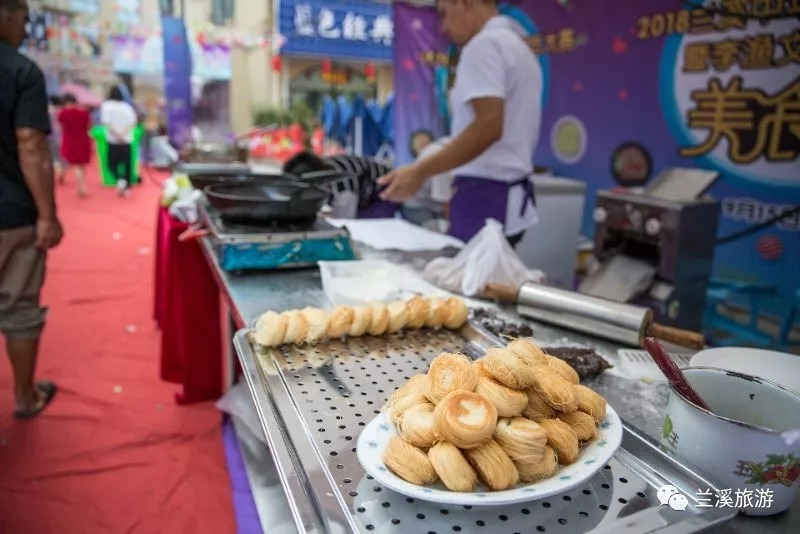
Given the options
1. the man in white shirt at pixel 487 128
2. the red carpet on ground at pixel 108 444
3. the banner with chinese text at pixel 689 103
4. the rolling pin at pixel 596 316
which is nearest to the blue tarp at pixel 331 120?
the banner with chinese text at pixel 689 103

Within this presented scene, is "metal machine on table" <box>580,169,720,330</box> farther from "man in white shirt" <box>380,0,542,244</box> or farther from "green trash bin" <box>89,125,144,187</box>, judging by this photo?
"green trash bin" <box>89,125,144,187</box>

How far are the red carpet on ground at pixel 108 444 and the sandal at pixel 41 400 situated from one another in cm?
4

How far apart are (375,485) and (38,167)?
2615 millimetres

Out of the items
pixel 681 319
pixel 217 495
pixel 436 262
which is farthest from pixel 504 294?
pixel 681 319

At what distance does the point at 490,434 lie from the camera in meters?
0.81

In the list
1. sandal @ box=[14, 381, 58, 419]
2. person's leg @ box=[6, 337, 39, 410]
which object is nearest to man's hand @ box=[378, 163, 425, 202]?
person's leg @ box=[6, 337, 39, 410]

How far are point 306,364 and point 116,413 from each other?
2.24 metres

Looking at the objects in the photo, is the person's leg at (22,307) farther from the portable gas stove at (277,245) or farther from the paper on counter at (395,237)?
the paper on counter at (395,237)

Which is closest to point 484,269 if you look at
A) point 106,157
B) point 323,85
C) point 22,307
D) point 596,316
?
point 596,316

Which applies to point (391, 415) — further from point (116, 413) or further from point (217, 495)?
point (116, 413)

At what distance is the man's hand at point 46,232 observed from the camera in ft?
9.38

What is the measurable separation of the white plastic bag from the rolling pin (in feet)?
0.64

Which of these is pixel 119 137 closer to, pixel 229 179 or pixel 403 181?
pixel 229 179

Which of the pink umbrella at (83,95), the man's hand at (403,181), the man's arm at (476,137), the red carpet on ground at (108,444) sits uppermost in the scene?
the pink umbrella at (83,95)
